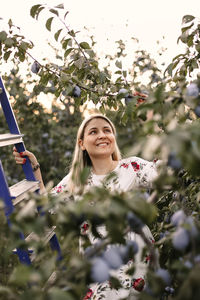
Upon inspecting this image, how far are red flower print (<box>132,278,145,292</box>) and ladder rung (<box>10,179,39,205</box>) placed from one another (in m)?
0.72

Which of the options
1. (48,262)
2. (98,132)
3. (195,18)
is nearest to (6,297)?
(48,262)

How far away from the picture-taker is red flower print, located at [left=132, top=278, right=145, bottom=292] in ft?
5.07

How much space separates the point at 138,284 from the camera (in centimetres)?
157

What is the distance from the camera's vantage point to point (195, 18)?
1.27m

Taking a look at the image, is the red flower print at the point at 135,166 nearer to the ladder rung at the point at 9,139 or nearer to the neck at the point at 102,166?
the neck at the point at 102,166

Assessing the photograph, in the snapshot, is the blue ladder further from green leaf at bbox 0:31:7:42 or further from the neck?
the neck

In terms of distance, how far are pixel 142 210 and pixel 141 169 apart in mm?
1382

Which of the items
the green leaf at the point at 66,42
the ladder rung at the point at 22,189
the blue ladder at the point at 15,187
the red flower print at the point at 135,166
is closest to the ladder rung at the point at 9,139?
the blue ladder at the point at 15,187

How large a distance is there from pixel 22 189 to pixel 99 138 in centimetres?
58

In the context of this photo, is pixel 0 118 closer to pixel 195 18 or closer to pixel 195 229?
pixel 195 18

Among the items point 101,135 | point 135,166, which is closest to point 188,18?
point 101,135

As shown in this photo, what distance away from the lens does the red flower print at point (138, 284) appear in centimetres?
154

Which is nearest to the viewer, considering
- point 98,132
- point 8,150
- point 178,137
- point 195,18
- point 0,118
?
point 178,137

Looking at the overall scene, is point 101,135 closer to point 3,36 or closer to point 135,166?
point 135,166
